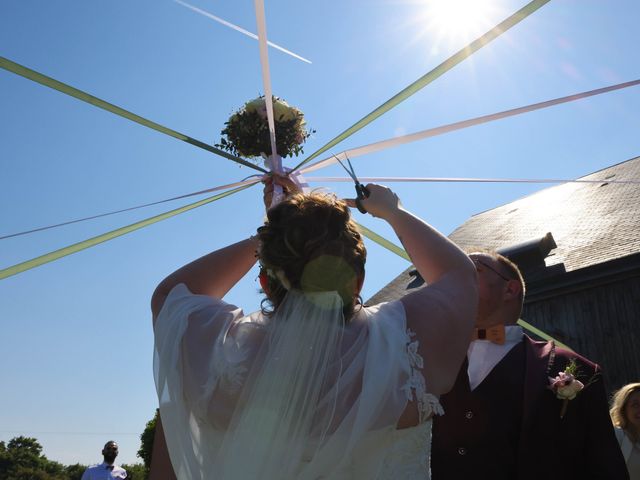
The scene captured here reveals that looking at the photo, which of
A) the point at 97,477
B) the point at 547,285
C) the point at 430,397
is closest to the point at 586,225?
the point at 547,285

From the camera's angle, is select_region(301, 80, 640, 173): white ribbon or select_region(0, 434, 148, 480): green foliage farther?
select_region(0, 434, 148, 480): green foliage

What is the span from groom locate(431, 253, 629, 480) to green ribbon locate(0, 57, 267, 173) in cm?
142

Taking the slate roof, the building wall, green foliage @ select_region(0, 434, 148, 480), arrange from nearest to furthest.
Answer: the building wall, the slate roof, green foliage @ select_region(0, 434, 148, 480)

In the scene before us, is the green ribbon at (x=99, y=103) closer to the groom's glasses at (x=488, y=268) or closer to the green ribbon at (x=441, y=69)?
the green ribbon at (x=441, y=69)

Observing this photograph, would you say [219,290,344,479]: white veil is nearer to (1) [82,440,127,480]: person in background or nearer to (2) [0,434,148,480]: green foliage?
(1) [82,440,127,480]: person in background

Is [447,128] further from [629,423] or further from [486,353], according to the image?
[629,423]

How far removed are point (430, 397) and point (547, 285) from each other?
1060 cm

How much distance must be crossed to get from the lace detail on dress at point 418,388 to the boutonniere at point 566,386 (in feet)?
4.28

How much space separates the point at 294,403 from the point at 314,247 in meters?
0.46

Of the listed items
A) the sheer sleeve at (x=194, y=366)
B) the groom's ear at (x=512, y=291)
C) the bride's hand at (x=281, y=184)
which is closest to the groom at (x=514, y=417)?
the groom's ear at (x=512, y=291)

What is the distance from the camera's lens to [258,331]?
1.94 metres

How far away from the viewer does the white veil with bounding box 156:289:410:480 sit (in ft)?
5.84

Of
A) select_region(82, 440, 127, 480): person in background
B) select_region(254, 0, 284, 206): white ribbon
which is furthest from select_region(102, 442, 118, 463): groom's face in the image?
select_region(254, 0, 284, 206): white ribbon

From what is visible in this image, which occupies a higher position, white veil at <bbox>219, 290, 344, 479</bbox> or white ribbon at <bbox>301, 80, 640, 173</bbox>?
white ribbon at <bbox>301, 80, 640, 173</bbox>
